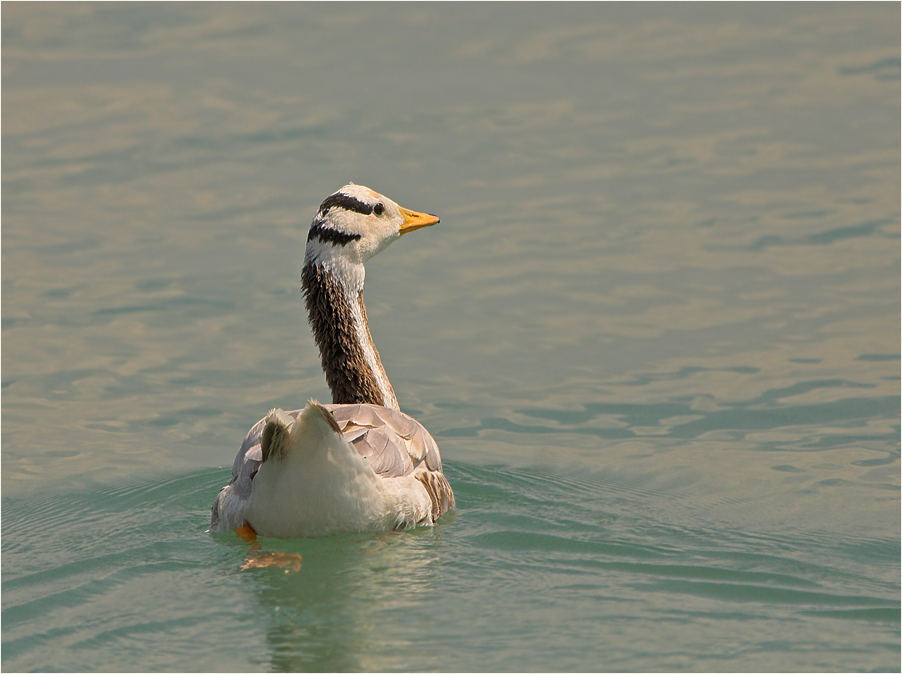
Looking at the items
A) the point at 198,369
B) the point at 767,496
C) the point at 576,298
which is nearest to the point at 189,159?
the point at 198,369

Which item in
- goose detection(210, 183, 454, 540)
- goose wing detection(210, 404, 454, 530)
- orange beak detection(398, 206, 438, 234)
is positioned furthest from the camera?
orange beak detection(398, 206, 438, 234)

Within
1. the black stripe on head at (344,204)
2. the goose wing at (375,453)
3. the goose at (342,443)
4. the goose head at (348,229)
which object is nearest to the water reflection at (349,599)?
the goose at (342,443)

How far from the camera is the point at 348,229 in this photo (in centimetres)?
984

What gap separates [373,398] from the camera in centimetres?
987

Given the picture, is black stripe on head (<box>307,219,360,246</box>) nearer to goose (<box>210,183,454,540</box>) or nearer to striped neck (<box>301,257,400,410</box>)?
goose (<box>210,183,454,540</box>)

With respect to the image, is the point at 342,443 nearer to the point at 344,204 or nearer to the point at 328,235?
the point at 328,235

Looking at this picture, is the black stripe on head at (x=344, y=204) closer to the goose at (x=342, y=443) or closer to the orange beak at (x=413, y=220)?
the goose at (x=342, y=443)

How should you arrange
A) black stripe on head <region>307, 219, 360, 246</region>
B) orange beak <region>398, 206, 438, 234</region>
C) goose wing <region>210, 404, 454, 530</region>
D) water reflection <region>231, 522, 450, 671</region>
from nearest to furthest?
water reflection <region>231, 522, 450, 671</region> < goose wing <region>210, 404, 454, 530</region> < black stripe on head <region>307, 219, 360, 246</region> < orange beak <region>398, 206, 438, 234</region>

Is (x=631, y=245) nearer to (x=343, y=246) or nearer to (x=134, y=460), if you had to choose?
(x=343, y=246)

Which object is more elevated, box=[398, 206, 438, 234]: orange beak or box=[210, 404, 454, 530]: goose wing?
box=[398, 206, 438, 234]: orange beak

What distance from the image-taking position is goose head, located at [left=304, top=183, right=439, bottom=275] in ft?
32.2

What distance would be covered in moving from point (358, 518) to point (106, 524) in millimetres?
2458

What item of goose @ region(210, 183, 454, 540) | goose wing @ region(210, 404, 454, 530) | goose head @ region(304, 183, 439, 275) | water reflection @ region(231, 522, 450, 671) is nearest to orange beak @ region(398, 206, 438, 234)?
goose @ region(210, 183, 454, 540)

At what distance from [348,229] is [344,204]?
0.74 ft
